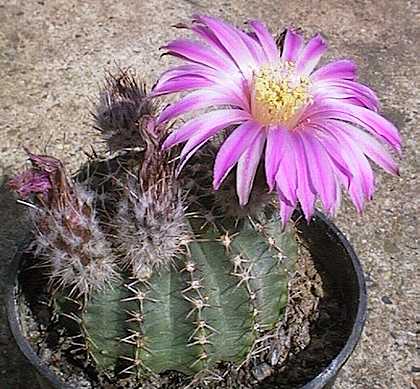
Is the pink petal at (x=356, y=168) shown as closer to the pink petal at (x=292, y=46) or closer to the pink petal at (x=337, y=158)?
the pink petal at (x=337, y=158)

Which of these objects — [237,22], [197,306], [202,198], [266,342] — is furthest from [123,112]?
[237,22]

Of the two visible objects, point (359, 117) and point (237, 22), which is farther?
point (237, 22)

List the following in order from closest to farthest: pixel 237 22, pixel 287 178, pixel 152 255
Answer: pixel 287 178, pixel 152 255, pixel 237 22

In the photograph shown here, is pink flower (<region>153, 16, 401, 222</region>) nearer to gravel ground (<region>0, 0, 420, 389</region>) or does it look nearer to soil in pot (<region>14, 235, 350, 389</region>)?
soil in pot (<region>14, 235, 350, 389</region>)

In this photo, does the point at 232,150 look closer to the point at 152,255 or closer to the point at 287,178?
the point at 287,178

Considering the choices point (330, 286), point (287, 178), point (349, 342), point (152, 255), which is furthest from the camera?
point (330, 286)
